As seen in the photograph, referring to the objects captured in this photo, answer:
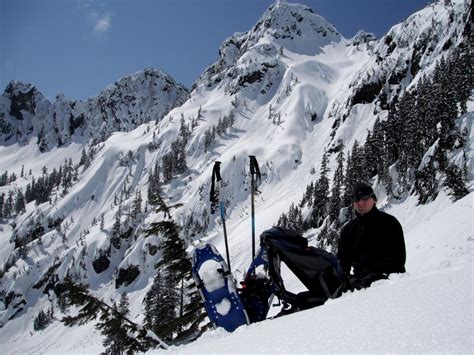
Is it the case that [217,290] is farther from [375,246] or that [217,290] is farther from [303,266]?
[375,246]

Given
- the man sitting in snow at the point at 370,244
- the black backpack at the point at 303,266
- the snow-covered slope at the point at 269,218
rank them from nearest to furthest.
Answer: the snow-covered slope at the point at 269,218
the man sitting in snow at the point at 370,244
the black backpack at the point at 303,266

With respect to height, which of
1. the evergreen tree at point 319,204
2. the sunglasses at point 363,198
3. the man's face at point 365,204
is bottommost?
the evergreen tree at point 319,204

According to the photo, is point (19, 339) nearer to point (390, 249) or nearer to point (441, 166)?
point (441, 166)

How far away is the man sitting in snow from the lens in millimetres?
5633

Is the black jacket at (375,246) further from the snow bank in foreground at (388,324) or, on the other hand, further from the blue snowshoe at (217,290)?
the blue snowshoe at (217,290)

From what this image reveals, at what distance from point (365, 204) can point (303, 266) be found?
1469 mm

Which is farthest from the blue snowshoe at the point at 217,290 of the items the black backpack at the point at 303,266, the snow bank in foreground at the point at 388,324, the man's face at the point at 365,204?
the man's face at the point at 365,204

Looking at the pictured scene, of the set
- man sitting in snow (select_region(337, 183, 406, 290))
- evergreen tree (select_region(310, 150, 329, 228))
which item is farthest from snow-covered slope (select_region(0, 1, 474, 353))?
evergreen tree (select_region(310, 150, 329, 228))

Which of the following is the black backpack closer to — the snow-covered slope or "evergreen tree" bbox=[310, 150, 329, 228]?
the snow-covered slope

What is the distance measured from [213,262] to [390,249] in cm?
327

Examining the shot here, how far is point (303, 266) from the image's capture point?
602 centimetres

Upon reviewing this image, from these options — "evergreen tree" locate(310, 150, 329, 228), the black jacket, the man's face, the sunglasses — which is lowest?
"evergreen tree" locate(310, 150, 329, 228)

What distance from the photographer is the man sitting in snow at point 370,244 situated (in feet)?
18.5

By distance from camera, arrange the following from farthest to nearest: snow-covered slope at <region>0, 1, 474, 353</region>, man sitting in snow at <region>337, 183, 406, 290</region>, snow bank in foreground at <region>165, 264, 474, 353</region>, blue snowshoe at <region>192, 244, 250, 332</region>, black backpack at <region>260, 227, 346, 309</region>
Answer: blue snowshoe at <region>192, 244, 250, 332</region>, black backpack at <region>260, 227, 346, 309</region>, man sitting in snow at <region>337, 183, 406, 290</region>, snow-covered slope at <region>0, 1, 474, 353</region>, snow bank in foreground at <region>165, 264, 474, 353</region>
